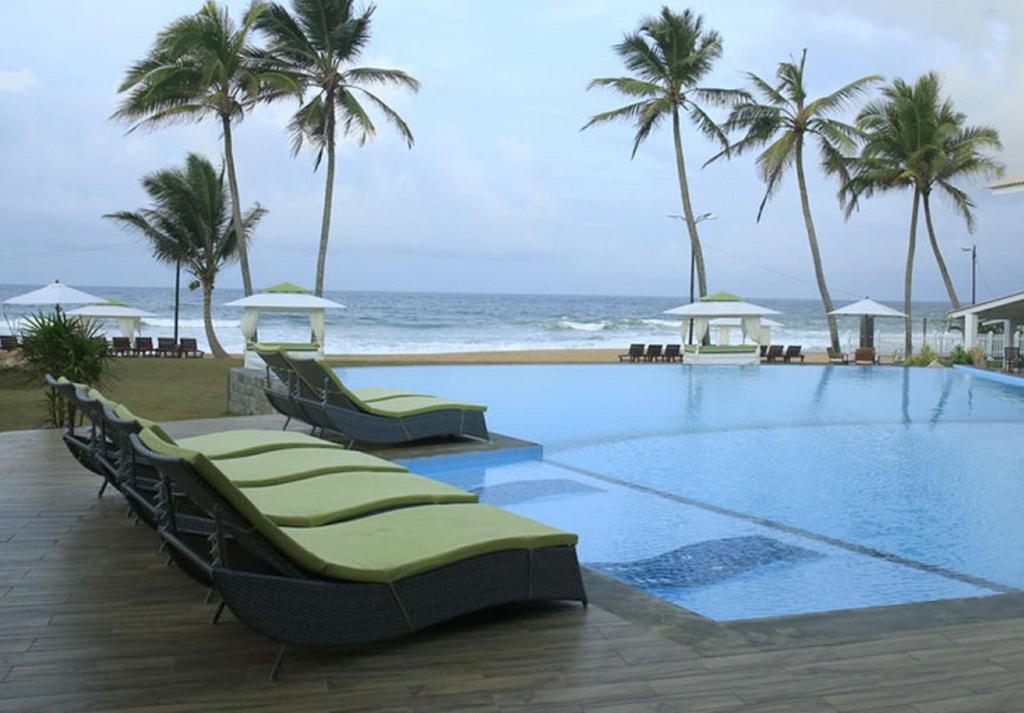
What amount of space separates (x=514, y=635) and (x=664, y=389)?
41.0 feet

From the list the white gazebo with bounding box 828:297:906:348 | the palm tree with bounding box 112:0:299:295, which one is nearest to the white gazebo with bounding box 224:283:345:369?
the palm tree with bounding box 112:0:299:295

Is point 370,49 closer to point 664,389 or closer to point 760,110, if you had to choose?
point 760,110

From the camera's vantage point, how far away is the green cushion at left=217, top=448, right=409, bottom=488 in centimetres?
448

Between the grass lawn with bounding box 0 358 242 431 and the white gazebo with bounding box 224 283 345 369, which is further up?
the white gazebo with bounding box 224 283 345 369

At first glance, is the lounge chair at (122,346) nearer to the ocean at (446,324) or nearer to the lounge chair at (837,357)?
the ocean at (446,324)

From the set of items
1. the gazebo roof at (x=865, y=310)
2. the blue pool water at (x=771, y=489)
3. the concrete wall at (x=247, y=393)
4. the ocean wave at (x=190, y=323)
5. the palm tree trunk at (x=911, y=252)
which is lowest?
the blue pool water at (x=771, y=489)

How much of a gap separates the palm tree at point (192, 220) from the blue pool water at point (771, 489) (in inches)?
525

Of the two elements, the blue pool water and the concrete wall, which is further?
the concrete wall

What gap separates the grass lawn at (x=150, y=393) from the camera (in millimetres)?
12258

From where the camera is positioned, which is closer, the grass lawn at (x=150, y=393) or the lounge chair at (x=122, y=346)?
the grass lawn at (x=150, y=393)

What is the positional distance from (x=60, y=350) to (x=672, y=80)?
18.4 meters

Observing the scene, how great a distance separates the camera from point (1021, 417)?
12375mm

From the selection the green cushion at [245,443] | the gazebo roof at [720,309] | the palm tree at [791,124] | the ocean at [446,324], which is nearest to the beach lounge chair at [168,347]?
the ocean at [446,324]

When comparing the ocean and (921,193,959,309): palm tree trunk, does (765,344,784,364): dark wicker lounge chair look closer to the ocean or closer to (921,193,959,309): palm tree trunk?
the ocean
